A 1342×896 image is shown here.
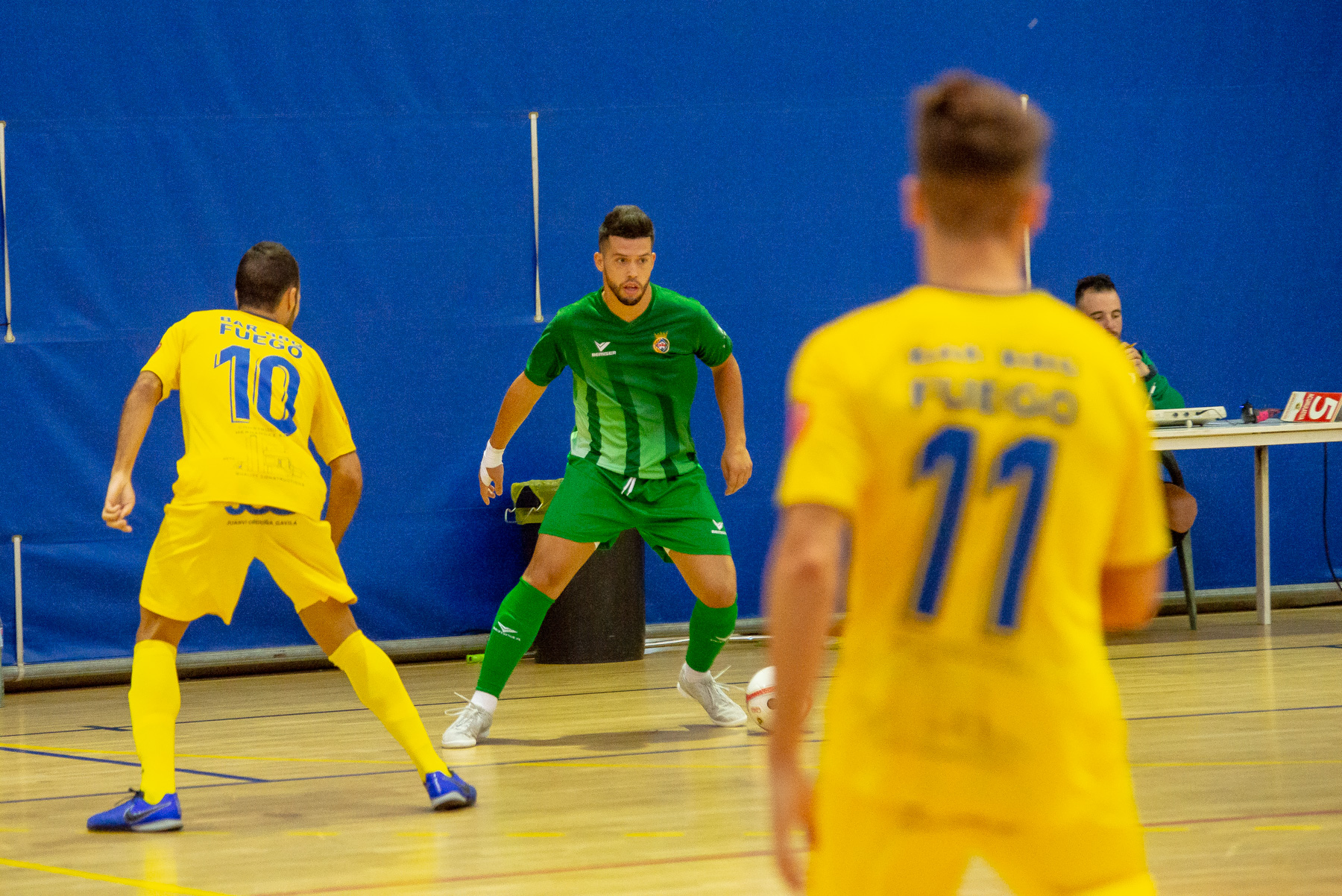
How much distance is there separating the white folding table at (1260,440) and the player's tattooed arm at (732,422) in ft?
9.59

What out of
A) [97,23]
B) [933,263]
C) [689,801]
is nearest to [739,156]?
[97,23]

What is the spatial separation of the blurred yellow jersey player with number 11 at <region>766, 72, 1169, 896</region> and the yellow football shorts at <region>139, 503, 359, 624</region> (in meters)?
2.92

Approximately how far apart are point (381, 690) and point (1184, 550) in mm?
5925

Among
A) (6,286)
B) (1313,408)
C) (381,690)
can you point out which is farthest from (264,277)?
(1313,408)

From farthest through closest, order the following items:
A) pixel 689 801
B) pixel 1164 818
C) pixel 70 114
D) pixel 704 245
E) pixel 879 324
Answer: pixel 704 245 < pixel 70 114 < pixel 689 801 < pixel 1164 818 < pixel 879 324

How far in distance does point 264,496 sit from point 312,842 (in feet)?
3.21

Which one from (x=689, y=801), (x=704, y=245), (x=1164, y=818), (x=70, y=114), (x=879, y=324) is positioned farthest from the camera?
(x=704, y=245)

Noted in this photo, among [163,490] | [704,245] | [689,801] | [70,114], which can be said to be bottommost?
[689,801]

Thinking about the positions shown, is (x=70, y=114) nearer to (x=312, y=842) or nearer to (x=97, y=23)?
(x=97, y=23)

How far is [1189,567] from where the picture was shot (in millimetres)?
8922

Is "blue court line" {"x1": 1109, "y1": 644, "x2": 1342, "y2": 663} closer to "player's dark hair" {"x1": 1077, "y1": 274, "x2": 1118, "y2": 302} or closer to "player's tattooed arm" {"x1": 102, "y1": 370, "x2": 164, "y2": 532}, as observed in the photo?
"player's dark hair" {"x1": 1077, "y1": 274, "x2": 1118, "y2": 302}

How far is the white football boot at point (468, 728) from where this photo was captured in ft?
19.4

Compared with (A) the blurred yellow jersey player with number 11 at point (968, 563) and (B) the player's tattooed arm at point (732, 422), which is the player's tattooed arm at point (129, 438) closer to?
(B) the player's tattooed arm at point (732, 422)

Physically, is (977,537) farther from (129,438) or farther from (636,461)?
(636,461)
